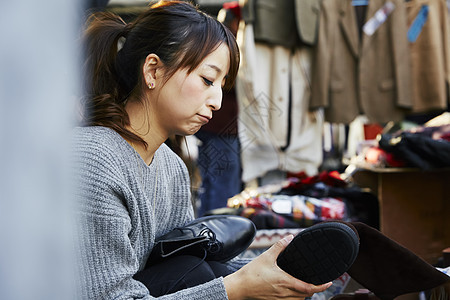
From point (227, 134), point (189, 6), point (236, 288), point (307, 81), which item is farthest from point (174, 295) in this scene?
point (307, 81)

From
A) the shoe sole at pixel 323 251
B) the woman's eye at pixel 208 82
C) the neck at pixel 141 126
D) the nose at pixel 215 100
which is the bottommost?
the shoe sole at pixel 323 251

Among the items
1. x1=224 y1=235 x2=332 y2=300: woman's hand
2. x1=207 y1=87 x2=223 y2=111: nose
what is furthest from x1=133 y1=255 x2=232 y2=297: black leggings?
x1=207 y1=87 x2=223 y2=111: nose

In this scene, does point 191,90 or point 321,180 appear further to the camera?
point 321,180

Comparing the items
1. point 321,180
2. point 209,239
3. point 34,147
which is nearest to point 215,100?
point 209,239

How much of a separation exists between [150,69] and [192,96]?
10 cm

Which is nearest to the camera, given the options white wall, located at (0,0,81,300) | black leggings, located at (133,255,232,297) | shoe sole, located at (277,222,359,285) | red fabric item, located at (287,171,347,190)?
white wall, located at (0,0,81,300)

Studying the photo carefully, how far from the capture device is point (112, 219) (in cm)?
98

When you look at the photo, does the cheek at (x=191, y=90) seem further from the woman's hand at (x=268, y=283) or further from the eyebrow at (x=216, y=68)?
the woman's hand at (x=268, y=283)

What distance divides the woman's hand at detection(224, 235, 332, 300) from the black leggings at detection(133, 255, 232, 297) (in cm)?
11

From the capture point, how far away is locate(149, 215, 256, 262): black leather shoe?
1176 millimetres

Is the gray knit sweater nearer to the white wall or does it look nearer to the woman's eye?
the woman's eye

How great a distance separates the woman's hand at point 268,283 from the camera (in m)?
0.98

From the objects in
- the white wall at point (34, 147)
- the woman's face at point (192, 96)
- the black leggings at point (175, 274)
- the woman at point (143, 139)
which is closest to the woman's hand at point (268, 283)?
the woman at point (143, 139)

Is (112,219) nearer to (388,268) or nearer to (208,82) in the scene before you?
(208,82)
